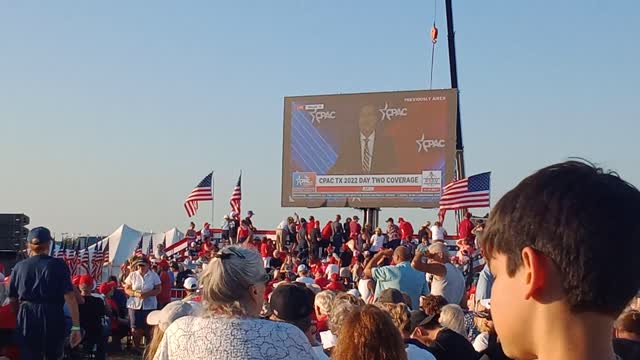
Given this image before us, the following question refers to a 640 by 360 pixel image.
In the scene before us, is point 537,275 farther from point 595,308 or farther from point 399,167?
point 399,167

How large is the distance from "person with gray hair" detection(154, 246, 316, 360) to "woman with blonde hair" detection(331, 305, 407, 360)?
2.08ft

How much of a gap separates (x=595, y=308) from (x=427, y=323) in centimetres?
457

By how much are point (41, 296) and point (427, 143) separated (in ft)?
71.2

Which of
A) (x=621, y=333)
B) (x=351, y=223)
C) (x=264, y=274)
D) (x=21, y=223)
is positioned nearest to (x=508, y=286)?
(x=264, y=274)

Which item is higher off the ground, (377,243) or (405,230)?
(405,230)

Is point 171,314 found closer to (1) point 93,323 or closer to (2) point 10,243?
(1) point 93,323

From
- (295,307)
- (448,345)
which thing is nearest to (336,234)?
(448,345)

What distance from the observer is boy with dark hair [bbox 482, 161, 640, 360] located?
4.59 feet

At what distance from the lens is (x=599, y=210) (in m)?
1.41

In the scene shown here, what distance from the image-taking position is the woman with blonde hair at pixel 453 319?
606 centimetres

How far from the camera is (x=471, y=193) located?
876 inches

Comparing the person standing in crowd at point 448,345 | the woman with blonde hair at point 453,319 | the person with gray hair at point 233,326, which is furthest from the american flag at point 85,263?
the person with gray hair at point 233,326

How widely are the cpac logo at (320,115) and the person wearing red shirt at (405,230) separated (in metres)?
6.71

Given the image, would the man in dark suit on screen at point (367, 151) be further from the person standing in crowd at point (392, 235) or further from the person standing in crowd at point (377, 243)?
the person standing in crowd at point (377, 243)
